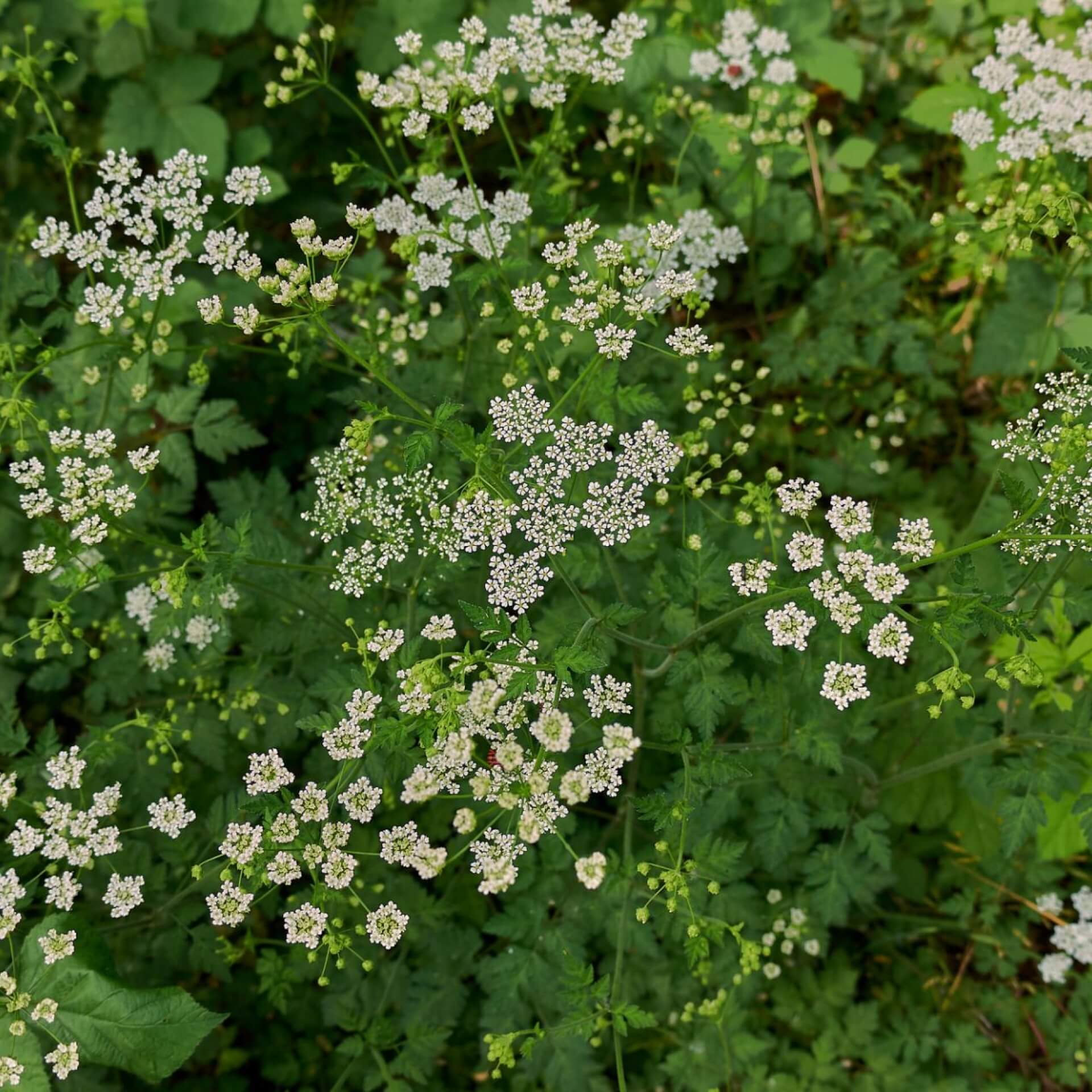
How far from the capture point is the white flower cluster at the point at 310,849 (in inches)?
135

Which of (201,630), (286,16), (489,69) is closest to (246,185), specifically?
(489,69)

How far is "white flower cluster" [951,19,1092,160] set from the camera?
4.91m

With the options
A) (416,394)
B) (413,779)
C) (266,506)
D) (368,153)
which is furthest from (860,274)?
(413,779)

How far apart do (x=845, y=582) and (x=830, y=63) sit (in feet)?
15.5

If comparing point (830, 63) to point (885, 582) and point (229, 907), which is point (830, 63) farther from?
point (229, 907)

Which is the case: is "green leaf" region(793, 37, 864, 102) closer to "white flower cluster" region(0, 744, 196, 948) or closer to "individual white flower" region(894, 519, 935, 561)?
"individual white flower" region(894, 519, 935, 561)

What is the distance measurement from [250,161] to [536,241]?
283 cm

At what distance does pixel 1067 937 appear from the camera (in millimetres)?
5504

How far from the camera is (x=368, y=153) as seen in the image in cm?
700

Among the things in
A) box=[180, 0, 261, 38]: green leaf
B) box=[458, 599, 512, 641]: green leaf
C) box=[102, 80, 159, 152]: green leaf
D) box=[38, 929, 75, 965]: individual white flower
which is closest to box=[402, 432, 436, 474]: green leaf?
box=[458, 599, 512, 641]: green leaf

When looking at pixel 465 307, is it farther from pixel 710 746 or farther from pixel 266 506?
pixel 710 746

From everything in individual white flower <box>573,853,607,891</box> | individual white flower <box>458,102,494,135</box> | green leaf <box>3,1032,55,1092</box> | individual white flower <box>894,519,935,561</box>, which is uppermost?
individual white flower <box>458,102,494,135</box>

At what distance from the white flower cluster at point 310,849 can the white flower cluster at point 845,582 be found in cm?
150

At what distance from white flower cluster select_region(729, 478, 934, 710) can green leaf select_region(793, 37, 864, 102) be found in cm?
421
